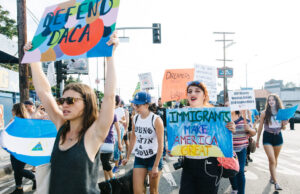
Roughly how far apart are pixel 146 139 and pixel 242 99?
1.95m

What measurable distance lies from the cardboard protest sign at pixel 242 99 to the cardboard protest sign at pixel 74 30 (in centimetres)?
273

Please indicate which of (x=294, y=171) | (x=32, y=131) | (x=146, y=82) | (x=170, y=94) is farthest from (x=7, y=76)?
(x=294, y=171)

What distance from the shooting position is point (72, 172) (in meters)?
1.61

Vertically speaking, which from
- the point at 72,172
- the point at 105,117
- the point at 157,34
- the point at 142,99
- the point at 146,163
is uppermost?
the point at 157,34

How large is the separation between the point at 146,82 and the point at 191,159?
361 inches

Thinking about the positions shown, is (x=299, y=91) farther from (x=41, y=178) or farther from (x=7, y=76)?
(x=41, y=178)

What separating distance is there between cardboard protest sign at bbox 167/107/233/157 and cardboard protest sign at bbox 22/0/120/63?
139 cm

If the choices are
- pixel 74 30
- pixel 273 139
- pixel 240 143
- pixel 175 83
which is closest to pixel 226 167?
pixel 240 143

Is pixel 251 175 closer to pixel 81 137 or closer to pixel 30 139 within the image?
pixel 30 139

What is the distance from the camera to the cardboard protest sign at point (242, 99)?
158 inches

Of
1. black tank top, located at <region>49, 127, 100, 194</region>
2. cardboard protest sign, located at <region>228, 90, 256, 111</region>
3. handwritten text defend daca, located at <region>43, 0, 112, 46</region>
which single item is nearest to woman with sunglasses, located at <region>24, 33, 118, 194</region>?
black tank top, located at <region>49, 127, 100, 194</region>

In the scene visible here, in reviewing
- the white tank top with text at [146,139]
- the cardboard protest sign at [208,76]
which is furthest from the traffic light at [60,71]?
the white tank top with text at [146,139]

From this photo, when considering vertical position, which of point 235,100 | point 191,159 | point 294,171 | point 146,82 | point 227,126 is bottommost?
point 294,171

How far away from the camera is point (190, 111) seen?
9.65 ft
